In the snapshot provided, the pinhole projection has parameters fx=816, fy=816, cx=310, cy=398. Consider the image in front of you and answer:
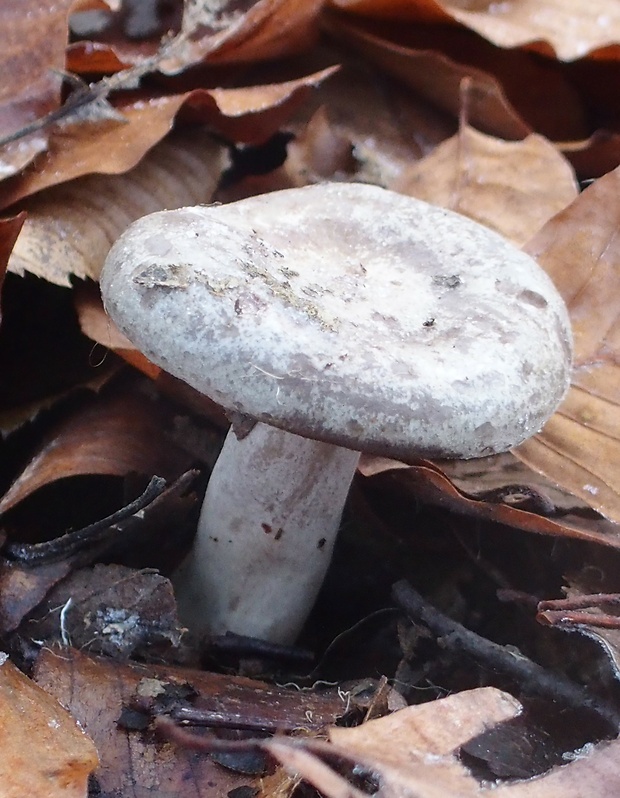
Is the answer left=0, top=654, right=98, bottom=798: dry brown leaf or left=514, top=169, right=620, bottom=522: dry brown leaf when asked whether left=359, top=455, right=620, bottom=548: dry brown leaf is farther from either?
left=0, top=654, right=98, bottom=798: dry brown leaf

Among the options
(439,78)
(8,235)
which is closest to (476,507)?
(8,235)

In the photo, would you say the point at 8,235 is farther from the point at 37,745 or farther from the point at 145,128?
the point at 37,745

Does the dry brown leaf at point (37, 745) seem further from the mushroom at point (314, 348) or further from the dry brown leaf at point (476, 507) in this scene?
the dry brown leaf at point (476, 507)

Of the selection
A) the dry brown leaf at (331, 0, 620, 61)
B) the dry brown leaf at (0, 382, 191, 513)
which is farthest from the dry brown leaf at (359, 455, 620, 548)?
the dry brown leaf at (331, 0, 620, 61)

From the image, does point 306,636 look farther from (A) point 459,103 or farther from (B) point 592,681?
(A) point 459,103

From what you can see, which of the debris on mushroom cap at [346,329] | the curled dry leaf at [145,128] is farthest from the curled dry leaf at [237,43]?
the debris on mushroom cap at [346,329]
